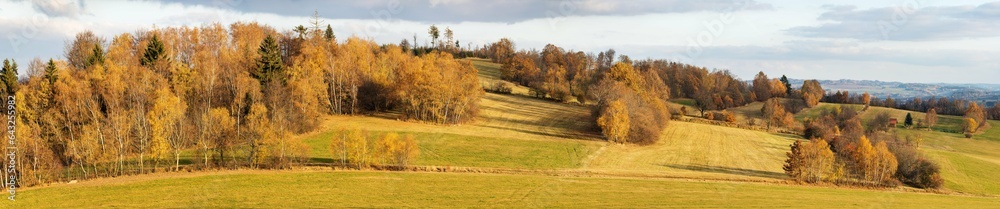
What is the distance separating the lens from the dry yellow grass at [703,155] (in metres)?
60.3

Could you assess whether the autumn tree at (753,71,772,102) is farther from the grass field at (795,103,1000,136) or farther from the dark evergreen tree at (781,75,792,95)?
the grass field at (795,103,1000,136)

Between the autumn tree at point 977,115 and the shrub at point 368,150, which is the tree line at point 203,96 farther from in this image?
the autumn tree at point 977,115

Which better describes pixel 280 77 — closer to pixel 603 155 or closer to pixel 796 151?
pixel 603 155

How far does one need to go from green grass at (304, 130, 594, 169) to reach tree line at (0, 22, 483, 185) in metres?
4.90

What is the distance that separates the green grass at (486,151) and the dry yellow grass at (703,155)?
148 inches

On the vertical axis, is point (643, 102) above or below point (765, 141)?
above

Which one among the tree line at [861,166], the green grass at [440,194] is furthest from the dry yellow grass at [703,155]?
the green grass at [440,194]

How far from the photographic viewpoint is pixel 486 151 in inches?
2562

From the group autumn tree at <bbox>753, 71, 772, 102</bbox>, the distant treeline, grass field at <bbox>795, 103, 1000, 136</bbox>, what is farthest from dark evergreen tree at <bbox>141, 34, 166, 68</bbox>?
the distant treeline

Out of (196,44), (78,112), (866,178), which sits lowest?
(866,178)

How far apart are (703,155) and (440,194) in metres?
39.4

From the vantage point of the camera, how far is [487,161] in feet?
197

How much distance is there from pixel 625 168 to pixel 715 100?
9277cm

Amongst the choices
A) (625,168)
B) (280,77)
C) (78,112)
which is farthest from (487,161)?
(78,112)
